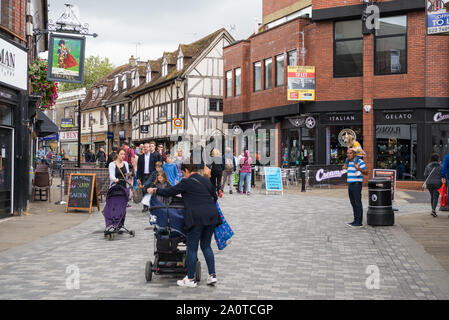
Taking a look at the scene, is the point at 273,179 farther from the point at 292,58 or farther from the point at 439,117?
the point at 292,58

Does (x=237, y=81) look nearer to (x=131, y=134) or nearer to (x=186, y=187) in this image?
(x=131, y=134)

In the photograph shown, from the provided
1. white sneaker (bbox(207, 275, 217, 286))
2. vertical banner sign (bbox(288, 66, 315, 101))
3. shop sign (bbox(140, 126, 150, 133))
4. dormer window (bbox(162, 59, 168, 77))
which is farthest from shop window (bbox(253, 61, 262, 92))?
white sneaker (bbox(207, 275, 217, 286))

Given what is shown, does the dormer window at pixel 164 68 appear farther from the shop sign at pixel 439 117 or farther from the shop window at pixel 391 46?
the shop sign at pixel 439 117

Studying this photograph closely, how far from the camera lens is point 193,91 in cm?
3925

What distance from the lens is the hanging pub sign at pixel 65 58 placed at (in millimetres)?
13883

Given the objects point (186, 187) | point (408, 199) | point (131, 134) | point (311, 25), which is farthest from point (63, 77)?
point (131, 134)

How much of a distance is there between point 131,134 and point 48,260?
138ft

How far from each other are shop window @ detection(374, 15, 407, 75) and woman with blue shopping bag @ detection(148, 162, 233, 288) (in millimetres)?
19733

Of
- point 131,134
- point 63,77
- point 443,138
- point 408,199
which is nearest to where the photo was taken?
point 63,77

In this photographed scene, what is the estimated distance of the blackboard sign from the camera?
47.2 ft

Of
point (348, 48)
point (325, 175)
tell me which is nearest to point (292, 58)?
point (348, 48)

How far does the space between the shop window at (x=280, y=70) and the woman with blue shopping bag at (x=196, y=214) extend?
900 inches

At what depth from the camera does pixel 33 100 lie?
46.4 ft

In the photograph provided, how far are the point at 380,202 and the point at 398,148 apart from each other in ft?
42.6
